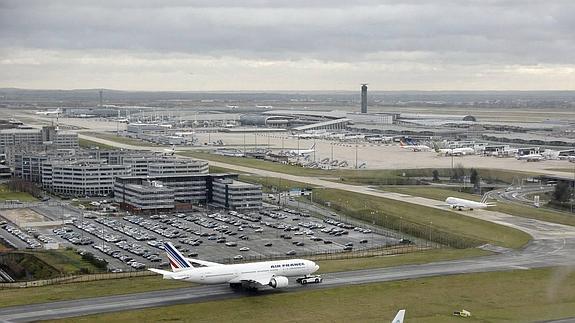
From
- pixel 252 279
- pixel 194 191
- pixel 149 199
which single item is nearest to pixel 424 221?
pixel 194 191

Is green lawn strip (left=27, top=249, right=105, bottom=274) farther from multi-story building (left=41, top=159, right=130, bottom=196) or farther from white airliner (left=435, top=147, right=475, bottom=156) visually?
white airliner (left=435, top=147, right=475, bottom=156)

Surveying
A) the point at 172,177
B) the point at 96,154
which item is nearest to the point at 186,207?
the point at 172,177

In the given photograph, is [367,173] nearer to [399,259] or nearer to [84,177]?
[84,177]

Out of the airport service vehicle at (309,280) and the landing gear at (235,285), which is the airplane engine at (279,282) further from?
the landing gear at (235,285)

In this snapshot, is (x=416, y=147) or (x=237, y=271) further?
(x=416, y=147)

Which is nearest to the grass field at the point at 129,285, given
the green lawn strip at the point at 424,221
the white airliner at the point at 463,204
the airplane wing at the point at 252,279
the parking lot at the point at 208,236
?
the airplane wing at the point at 252,279

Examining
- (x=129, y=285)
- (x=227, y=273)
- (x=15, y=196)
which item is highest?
(x=227, y=273)

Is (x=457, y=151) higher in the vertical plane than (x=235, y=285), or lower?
higher
